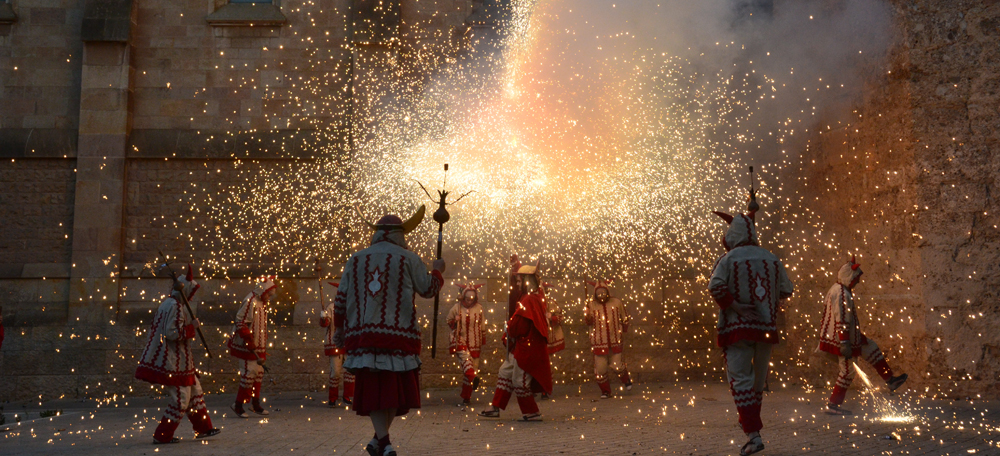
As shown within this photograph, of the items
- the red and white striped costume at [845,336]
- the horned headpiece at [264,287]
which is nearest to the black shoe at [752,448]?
the red and white striped costume at [845,336]

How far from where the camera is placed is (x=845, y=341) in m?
7.53

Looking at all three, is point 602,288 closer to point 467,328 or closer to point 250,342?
point 467,328

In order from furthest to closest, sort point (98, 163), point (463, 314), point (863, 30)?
point (98, 163)
point (463, 314)
point (863, 30)

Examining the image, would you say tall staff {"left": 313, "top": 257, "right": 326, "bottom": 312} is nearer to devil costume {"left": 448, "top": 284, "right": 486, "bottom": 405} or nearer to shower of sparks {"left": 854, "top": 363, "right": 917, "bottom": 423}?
devil costume {"left": 448, "top": 284, "right": 486, "bottom": 405}

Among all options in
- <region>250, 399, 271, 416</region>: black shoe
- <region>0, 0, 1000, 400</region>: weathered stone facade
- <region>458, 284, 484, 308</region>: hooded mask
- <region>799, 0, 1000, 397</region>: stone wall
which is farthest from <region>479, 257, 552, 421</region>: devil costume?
<region>799, 0, 1000, 397</region>: stone wall

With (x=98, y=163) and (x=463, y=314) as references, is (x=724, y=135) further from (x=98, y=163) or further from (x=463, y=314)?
(x=98, y=163)

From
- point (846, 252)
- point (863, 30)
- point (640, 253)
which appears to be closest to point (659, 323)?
point (640, 253)

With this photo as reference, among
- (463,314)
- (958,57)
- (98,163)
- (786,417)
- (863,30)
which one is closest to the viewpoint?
(786,417)

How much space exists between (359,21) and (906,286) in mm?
8127

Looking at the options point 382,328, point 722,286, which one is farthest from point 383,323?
point 722,286

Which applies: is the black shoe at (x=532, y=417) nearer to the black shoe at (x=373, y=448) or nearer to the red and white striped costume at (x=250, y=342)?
the black shoe at (x=373, y=448)

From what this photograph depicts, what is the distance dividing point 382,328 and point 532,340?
307 cm

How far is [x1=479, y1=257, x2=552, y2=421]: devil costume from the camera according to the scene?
25.1ft

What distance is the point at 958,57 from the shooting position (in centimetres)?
819
